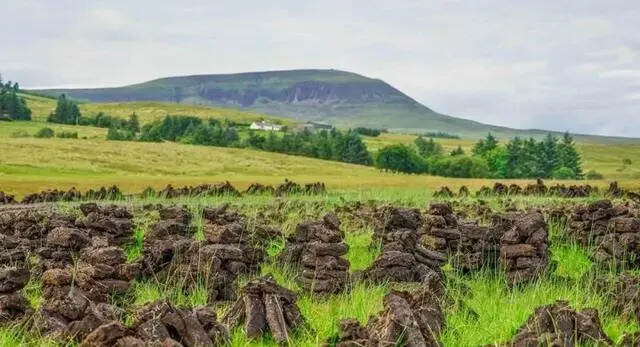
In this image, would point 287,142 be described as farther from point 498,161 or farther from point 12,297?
point 12,297

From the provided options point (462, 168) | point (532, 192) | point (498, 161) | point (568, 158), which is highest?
point (532, 192)

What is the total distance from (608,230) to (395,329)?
952cm

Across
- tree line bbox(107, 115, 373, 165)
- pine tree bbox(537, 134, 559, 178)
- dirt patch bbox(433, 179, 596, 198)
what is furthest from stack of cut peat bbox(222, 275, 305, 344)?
pine tree bbox(537, 134, 559, 178)

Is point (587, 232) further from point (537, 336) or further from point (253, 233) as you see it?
point (537, 336)

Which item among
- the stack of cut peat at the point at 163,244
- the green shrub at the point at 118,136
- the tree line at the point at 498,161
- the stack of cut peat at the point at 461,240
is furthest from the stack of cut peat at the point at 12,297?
the green shrub at the point at 118,136

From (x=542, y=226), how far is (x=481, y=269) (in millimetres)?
1158

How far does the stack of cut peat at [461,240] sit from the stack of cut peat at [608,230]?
178 cm

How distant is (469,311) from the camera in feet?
31.8

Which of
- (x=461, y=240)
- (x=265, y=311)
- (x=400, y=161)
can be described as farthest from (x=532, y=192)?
(x=400, y=161)

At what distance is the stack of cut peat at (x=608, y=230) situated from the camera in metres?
14.1

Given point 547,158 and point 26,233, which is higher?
point 26,233

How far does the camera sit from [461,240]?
14.1 metres

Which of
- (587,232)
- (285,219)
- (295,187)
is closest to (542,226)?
(587,232)

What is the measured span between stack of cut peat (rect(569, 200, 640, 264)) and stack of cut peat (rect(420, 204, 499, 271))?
70.3 inches
